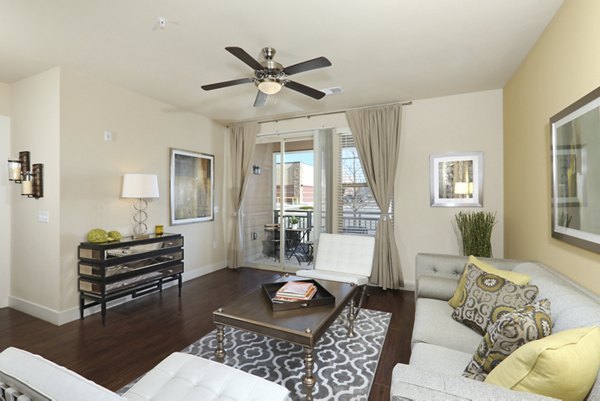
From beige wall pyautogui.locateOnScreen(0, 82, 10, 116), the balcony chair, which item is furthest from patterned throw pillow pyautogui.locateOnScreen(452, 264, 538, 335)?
beige wall pyautogui.locateOnScreen(0, 82, 10, 116)

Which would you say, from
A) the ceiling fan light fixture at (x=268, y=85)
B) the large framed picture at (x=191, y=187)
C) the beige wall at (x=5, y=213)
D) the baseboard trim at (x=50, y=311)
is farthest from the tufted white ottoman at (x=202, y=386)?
the beige wall at (x=5, y=213)

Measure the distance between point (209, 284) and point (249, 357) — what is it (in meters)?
2.22

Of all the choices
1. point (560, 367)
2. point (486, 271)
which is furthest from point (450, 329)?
point (560, 367)

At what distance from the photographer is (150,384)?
1358mm

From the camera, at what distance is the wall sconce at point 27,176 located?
10.2 ft

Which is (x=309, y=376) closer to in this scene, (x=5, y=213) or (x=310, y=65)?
(x=310, y=65)

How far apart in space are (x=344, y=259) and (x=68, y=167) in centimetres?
331

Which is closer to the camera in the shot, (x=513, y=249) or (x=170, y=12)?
(x=170, y=12)

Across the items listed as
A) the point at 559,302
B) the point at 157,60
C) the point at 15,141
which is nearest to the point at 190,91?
the point at 157,60

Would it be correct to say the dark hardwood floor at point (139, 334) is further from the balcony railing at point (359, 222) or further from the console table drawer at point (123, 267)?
the balcony railing at point (359, 222)

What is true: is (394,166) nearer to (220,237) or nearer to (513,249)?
(513,249)

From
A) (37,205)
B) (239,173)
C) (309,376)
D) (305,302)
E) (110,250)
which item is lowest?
(309,376)

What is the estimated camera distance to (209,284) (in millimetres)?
4348

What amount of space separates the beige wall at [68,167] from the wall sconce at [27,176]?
86 millimetres
